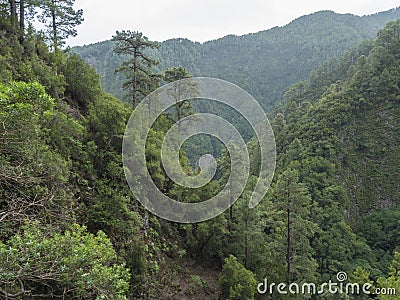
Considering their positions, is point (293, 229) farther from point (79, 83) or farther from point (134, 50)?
point (79, 83)

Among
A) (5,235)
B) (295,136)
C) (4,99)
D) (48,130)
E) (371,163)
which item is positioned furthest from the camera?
(295,136)

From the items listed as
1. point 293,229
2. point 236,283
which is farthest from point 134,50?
point 293,229

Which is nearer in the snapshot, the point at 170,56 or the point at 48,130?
the point at 48,130

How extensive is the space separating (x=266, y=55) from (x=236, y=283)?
181702mm

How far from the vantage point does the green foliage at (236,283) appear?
1389 centimetres

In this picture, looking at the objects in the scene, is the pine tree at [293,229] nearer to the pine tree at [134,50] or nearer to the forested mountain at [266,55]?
the pine tree at [134,50]

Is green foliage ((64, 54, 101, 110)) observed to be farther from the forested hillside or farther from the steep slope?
the steep slope

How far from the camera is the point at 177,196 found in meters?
16.7

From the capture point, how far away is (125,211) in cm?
1163

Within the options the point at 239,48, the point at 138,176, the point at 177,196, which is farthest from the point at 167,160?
the point at 239,48

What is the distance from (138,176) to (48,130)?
4023mm

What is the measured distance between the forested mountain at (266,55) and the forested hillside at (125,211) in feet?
313

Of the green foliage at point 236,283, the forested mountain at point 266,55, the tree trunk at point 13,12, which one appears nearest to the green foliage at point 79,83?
the tree trunk at point 13,12

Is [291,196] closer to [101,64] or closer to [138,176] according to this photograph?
[138,176]
